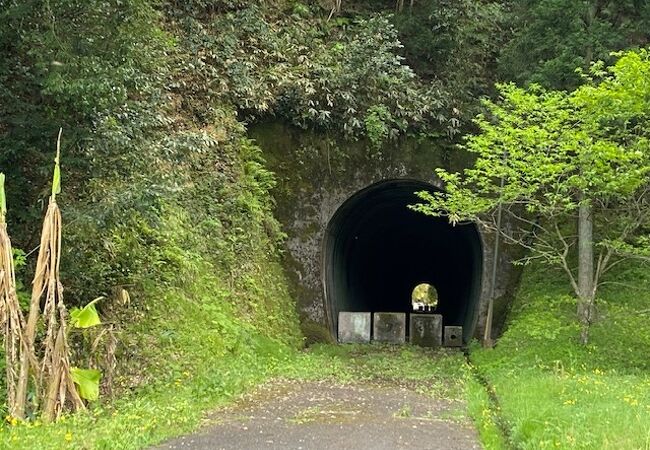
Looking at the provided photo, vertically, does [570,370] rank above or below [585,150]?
below

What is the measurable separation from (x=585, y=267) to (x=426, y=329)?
5789 millimetres

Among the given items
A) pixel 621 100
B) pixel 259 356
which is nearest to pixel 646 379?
pixel 621 100

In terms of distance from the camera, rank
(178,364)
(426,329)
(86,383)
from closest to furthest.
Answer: (86,383)
(178,364)
(426,329)

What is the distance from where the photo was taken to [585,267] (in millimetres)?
11945

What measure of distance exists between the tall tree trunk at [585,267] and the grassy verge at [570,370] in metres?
0.27

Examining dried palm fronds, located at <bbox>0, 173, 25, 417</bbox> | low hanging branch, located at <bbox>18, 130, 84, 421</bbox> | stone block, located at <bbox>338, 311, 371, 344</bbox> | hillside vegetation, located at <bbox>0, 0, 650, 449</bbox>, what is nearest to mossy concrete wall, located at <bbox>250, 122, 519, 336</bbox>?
hillside vegetation, located at <bbox>0, 0, 650, 449</bbox>

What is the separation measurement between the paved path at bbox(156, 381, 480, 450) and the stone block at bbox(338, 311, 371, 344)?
670 centimetres

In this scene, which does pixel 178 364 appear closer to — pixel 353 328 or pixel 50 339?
pixel 50 339

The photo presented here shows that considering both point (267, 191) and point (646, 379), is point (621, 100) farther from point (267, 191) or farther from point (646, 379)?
point (267, 191)

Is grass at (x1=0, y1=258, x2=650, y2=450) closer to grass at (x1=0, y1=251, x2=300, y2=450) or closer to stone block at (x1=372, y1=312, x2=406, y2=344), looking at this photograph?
grass at (x1=0, y1=251, x2=300, y2=450)

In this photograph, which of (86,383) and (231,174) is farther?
(231,174)

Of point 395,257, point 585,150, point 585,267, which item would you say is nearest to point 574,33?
point 585,150

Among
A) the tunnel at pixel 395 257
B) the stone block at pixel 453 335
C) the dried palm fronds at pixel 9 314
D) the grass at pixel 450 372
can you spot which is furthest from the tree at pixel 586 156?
the dried palm fronds at pixel 9 314

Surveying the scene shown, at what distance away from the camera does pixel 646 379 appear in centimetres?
912
